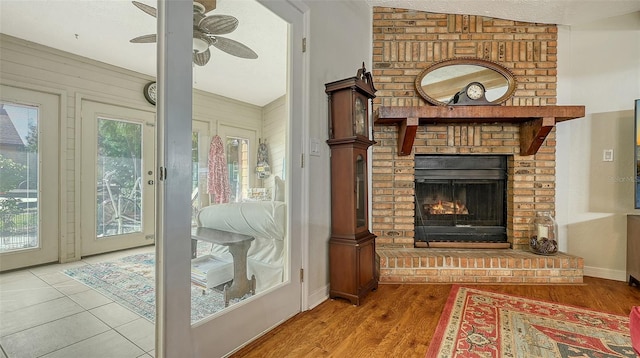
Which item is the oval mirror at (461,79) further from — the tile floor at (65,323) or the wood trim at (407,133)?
the tile floor at (65,323)

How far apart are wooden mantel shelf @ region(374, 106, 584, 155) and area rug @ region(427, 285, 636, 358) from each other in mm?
1426

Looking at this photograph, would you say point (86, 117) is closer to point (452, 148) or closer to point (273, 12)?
point (273, 12)

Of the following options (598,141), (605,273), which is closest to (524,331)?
(605,273)

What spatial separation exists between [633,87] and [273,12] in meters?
3.22

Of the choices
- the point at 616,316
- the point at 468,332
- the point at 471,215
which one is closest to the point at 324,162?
the point at 468,332

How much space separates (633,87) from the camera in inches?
107

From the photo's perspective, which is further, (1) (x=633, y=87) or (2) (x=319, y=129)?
(1) (x=633, y=87)

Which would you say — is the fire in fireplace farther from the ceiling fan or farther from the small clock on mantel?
the ceiling fan

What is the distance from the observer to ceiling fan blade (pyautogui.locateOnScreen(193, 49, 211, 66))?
1383 millimetres

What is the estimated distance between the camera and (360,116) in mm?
2283

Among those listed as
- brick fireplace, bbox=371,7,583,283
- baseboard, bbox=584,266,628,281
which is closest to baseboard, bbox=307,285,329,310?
brick fireplace, bbox=371,7,583,283

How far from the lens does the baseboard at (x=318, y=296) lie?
210 cm

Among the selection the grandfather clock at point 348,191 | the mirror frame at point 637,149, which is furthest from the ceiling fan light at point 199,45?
the mirror frame at point 637,149

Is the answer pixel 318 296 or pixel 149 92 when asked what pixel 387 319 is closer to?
pixel 318 296
